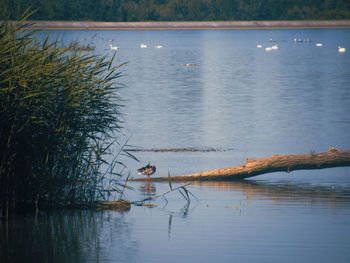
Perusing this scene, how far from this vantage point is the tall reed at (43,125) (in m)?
12.3

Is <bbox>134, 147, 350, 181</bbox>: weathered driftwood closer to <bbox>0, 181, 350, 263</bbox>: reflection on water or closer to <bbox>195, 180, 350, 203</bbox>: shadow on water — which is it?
<bbox>195, 180, 350, 203</bbox>: shadow on water

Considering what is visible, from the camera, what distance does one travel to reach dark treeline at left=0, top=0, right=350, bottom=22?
156375 mm

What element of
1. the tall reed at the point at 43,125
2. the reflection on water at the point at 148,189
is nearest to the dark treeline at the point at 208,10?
the reflection on water at the point at 148,189

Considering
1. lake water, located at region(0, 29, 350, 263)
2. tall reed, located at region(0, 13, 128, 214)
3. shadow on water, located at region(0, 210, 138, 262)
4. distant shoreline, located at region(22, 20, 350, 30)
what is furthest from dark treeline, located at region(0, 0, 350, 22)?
shadow on water, located at region(0, 210, 138, 262)

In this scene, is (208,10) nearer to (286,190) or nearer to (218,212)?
(286,190)

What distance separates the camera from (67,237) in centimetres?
1138

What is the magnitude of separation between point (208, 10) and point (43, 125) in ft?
500

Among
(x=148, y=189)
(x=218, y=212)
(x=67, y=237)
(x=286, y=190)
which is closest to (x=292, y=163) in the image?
(x=286, y=190)

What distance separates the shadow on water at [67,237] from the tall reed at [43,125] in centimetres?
45

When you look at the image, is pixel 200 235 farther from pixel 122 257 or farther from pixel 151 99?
pixel 151 99

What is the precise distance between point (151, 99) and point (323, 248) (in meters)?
26.8

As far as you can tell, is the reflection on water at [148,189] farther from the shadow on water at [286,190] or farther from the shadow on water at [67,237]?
the shadow on water at [67,237]

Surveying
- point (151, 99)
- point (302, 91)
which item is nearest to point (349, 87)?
point (302, 91)

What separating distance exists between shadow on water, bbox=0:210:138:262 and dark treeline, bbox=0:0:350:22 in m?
144
